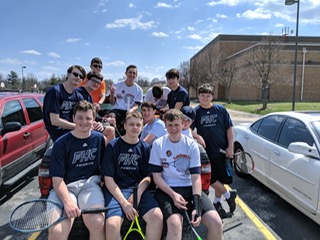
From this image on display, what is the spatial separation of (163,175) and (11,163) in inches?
115

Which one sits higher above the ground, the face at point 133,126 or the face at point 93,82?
the face at point 93,82

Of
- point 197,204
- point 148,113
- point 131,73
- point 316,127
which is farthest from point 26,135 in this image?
point 316,127

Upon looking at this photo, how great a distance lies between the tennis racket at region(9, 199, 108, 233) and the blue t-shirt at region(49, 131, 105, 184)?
0.34m

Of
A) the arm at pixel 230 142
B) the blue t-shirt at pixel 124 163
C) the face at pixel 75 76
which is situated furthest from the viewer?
the arm at pixel 230 142

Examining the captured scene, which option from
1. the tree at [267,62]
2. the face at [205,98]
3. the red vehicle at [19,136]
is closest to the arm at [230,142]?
the face at [205,98]

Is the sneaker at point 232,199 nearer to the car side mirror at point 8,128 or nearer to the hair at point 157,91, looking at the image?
the hair at point 157,91

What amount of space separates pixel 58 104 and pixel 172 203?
200 centimetres

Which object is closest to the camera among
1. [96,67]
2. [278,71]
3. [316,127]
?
[316,127]

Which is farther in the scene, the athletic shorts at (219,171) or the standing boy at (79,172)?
the athletic shorts at (219,171)

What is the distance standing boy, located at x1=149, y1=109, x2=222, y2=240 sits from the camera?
2762 mm

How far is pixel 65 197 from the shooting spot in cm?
264

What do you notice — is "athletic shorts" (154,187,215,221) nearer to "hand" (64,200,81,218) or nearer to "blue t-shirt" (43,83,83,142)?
"hand" (64,200,81,218)

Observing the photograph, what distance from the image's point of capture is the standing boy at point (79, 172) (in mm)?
Answer: 2541

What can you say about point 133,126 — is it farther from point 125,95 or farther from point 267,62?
point 267,62
